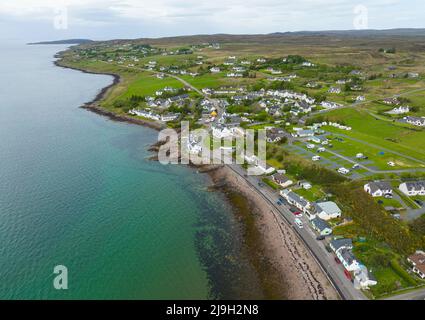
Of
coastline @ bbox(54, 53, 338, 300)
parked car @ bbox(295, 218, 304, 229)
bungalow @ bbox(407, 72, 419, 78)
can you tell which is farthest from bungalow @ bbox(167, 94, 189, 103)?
bungalow @ bbox(407, 72, 419, 78)

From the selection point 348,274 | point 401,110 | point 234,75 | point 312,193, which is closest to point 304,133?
point 312,193

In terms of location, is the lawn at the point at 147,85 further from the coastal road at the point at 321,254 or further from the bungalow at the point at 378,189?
the bungalow at the point at 378,189

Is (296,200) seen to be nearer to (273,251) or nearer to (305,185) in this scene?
(305,185)

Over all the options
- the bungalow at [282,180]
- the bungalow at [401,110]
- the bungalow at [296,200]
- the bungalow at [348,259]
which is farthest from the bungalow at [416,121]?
the bungalow at [348,259]

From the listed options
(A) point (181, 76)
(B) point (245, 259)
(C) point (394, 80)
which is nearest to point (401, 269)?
(B) point (245, 259)

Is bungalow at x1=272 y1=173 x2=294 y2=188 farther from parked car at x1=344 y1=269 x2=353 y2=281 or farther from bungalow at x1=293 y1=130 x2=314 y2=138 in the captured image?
bungalow at x1=293 y1=130 x2=314 y2=138
